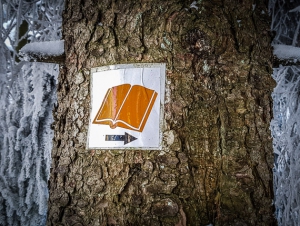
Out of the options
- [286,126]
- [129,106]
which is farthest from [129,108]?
[286,126]

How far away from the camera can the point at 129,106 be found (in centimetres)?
94

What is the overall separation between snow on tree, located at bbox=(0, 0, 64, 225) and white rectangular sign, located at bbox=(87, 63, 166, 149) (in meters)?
1.09

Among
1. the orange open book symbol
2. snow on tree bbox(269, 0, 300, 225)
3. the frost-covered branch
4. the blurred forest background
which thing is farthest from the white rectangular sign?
snow on tree bbox(269, 0, 300, 225)

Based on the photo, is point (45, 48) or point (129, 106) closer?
point (129, 106)

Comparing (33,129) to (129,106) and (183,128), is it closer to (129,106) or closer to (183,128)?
(129,106)

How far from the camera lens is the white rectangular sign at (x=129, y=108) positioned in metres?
0.93

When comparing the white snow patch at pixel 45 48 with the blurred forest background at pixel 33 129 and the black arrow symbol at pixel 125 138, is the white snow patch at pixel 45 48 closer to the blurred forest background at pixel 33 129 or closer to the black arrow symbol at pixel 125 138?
the black arrow symbol at pixel 125 138

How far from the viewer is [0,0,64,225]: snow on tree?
1.97 metres

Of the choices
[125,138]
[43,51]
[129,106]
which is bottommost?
[125,138]

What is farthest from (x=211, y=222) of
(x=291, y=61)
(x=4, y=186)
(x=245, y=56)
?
(x=4, y=186)

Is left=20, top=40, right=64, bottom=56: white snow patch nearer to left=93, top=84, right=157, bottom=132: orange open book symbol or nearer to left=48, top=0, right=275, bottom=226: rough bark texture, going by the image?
left=48, top=0, right=275, bottom=226: rough bark texture

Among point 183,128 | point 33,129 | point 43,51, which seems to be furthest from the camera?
point 33,129

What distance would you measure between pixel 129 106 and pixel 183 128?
18cm

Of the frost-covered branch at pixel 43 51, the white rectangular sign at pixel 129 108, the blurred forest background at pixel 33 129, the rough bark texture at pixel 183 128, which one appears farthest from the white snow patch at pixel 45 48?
the blurred forest background at pixel 33 129
